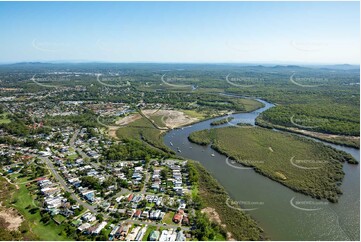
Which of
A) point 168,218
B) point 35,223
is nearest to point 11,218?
point 35,223

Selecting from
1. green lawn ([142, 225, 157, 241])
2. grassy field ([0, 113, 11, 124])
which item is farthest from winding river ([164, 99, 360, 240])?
grassy field ([0, 113, 11, 124])

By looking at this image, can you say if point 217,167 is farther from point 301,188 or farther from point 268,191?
point 301,188

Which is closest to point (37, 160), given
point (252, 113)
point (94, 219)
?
point (94, 219)

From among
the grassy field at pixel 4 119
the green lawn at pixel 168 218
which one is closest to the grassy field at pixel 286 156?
the green lawn at pixel 168 218

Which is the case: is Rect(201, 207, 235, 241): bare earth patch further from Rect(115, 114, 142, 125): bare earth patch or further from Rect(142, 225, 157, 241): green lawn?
Rect(115, 114, 142, 125): bare earth patch

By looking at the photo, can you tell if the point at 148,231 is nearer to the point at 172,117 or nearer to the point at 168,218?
the point at 168,218
